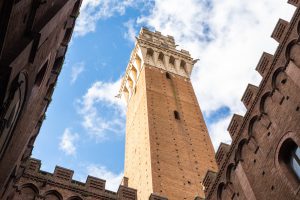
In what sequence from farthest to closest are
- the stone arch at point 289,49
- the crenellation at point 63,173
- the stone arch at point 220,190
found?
1. the crenellation at point 63,173
2. the stone arch at point 220,190
3. the stone arch at point 289,49

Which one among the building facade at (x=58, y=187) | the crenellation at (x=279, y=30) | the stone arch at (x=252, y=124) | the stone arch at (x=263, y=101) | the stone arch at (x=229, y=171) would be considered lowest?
the building facade at (x=58, y=187)

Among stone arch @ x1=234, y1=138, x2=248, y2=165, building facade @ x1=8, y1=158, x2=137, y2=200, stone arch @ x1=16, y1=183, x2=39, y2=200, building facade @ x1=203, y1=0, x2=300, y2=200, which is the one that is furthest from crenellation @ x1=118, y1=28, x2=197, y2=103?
stone arch @ x1=234, y1=138, x2=248, y2=165

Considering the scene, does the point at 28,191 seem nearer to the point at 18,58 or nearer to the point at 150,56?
the point at 18,58

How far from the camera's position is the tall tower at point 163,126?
76.3ft

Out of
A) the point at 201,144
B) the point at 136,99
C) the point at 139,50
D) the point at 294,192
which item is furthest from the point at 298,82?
the point at 139,50

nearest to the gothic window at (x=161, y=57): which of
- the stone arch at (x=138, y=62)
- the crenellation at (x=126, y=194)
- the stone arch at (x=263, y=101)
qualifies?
the stone arch at (x=138, y=62)

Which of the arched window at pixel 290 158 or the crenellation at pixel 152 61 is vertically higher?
the crenellation at pixel 152 61

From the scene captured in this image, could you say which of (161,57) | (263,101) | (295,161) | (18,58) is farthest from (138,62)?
(18,58)

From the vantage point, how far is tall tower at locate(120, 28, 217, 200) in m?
23.2

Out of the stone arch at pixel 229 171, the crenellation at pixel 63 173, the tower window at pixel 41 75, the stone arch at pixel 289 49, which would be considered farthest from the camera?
the crenellation at pixel 63 173

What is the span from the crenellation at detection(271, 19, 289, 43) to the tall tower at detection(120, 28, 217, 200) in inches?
468

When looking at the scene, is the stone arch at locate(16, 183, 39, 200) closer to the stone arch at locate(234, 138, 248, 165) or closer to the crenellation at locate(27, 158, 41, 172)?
the crenellation at locate(27, 158, 41, 172)

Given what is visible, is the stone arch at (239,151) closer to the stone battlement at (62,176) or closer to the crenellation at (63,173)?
the stone battlement at (62,176)

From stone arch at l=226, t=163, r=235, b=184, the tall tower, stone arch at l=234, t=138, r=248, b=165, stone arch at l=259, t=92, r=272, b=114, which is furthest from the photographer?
the tall tower
